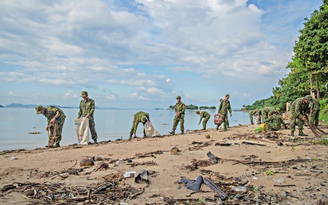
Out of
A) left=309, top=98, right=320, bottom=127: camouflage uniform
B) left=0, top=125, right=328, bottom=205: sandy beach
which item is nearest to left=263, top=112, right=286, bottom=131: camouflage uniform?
left=309, top=98, right=320, bottom=127: camouflage uniform

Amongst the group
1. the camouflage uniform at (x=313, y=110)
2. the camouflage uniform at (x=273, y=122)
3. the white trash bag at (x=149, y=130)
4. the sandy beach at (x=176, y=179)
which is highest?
the camouflage uniform at (x=313, y=110)

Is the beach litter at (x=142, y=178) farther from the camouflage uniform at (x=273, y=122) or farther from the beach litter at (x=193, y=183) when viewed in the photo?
the camouflage uniform at (x=273, y=122)

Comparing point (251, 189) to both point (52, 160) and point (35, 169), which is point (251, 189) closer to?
point (35, 169)

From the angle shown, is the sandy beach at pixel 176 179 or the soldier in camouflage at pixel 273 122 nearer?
the sandy beach at pixel 176 179

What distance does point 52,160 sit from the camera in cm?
767

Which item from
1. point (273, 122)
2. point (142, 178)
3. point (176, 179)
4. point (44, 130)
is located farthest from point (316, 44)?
point (44, 130)

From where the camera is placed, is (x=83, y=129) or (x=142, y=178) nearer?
(x=142, y=178)

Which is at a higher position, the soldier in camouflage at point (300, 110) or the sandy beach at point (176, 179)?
the soldier in camouflage at point (300, 110)

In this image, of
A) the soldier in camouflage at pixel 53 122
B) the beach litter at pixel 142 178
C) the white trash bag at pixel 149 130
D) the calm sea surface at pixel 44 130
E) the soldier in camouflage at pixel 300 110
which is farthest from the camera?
the calm sea surface at pixel 44 130

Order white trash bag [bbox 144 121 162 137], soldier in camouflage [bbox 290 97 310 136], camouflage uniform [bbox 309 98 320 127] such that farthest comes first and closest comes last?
white trash bag [bbox 144 121 162 137] < soldier in camouflage [bbox 290 97 310 136] < camouflage uniform [bbox 309 98 320 127]

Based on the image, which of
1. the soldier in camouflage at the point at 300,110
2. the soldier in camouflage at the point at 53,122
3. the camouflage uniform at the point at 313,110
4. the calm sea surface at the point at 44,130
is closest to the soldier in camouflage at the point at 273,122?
the soldier in camouflage at the point at 300,110

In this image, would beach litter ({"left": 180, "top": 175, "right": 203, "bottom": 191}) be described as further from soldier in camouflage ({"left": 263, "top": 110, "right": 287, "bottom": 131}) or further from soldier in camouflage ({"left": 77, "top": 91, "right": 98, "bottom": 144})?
soldier in camouflage ({"left": 263, "top": 110, "right": 287, "bottom": 131})

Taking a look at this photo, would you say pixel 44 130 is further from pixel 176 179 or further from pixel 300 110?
pixel 176 179

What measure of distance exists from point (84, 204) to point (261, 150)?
19.2 ft
